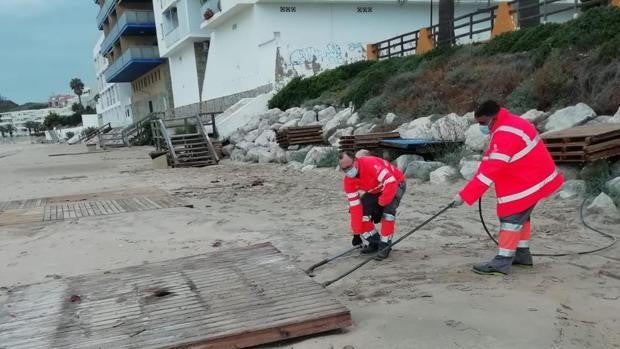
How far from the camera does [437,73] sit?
16.8m

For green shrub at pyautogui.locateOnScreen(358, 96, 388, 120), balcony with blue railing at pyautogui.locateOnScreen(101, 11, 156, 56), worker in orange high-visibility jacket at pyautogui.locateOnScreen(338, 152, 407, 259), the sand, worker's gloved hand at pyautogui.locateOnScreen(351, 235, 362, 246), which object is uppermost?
balcony with blue railing at pyautogui.locateOnScreen(101, 11, 156, 56)

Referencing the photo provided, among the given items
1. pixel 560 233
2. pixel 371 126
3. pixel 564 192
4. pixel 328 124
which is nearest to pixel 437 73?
pixel 371 126

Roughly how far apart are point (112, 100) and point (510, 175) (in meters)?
69.1

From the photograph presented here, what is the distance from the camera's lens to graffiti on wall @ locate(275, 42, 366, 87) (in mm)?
26766

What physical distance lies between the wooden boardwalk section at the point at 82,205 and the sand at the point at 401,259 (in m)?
0.54

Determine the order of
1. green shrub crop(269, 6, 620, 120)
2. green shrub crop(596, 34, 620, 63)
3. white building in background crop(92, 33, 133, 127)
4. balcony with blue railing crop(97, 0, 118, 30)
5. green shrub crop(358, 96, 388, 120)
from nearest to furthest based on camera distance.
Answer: green shrub crop(596, 34, 620, 63) → green shrub crop(269, 6, 620, 120) → green shrub crop(358, 96, 388, 120) → balcony with blue railing crop(97, 0, 118, 30) → white building in background crop(92, 33, 133, 127)

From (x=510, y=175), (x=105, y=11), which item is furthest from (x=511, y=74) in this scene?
(x=105, y=11)

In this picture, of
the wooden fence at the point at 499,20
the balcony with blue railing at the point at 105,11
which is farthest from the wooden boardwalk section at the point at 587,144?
the balcony with blue railing at the point at 105,11

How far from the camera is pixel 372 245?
6.02 meters

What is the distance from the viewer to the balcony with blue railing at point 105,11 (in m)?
52.9

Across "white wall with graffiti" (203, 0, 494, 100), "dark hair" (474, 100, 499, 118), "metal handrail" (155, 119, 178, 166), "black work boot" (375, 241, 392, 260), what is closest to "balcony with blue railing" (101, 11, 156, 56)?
"white wall with graffiti" (203, 0, 494, 100)

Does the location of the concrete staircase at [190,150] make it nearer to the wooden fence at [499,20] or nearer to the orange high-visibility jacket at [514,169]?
the wooden fence at [499,20]

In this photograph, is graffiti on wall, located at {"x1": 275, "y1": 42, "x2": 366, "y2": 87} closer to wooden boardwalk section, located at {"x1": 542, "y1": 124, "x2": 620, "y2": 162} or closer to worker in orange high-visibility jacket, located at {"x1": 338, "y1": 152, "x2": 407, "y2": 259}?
wooden boardwalk section, located at {"x1": 542, "y1": 124, "x2": 620, "y2": 162}

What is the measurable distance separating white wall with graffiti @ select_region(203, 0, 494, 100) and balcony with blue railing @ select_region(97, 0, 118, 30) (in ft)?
88.2
